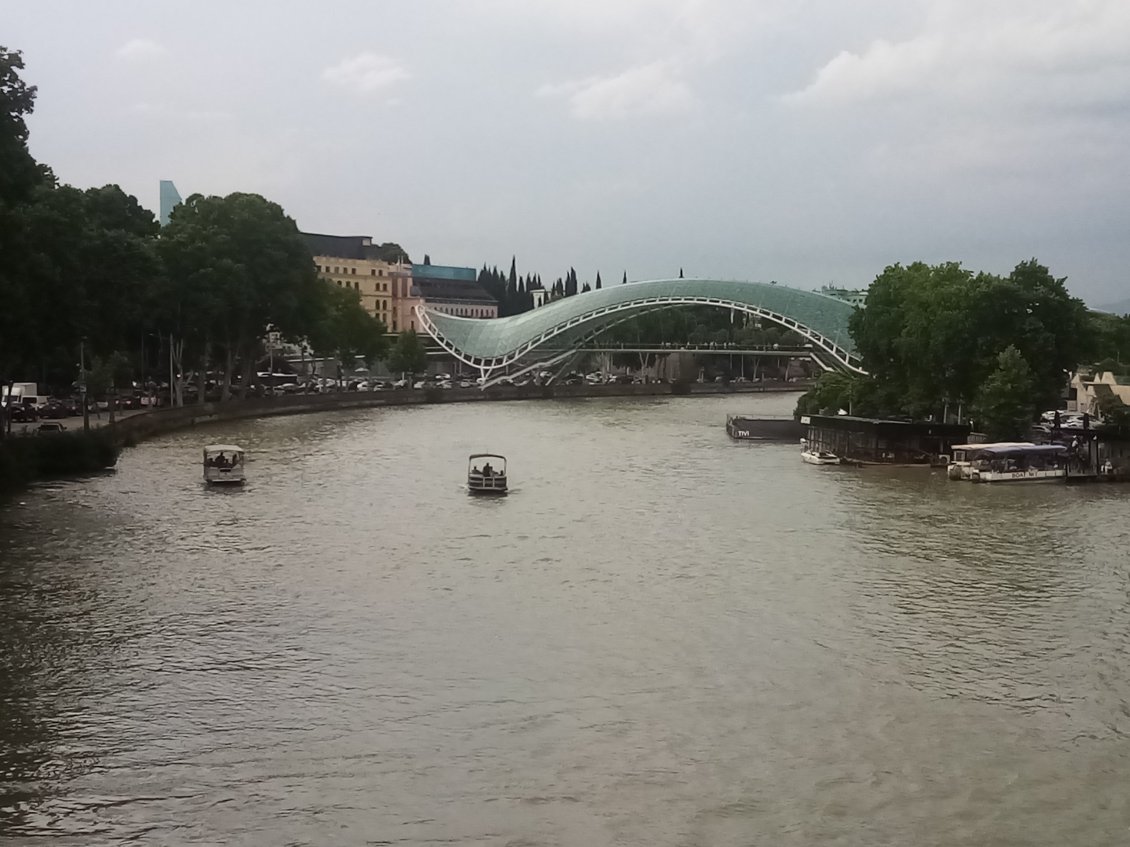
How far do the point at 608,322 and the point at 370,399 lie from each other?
61.5 ft

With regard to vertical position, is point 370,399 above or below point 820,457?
above

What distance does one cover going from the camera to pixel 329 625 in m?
14.1

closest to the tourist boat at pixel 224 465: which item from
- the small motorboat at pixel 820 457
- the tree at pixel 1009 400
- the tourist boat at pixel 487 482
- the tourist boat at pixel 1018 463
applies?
the tourist boat at pixel 487 482

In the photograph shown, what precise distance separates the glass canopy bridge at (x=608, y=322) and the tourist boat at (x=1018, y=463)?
2598 cm

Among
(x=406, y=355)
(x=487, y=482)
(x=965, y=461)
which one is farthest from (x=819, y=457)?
(x=406, y=355)

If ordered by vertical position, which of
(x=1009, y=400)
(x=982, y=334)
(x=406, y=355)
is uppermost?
(x=406, y=355)

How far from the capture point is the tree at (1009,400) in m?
29.9

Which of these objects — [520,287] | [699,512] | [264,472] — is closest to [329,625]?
[699,512]

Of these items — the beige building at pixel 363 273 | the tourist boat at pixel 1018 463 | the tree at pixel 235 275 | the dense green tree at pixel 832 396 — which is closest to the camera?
the tourist boat at pixel 1018 463

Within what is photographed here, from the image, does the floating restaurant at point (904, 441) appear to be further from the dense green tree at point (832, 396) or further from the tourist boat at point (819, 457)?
the dense green tree at point (832, 396)

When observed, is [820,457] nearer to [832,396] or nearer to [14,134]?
[832,396]

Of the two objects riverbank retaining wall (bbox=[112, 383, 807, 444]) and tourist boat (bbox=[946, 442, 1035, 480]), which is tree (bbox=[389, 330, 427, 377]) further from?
tourist boat (bbox=[946, 442, 1035, 480])

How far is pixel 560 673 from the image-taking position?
40.5 ft

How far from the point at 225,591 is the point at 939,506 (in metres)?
13.2
